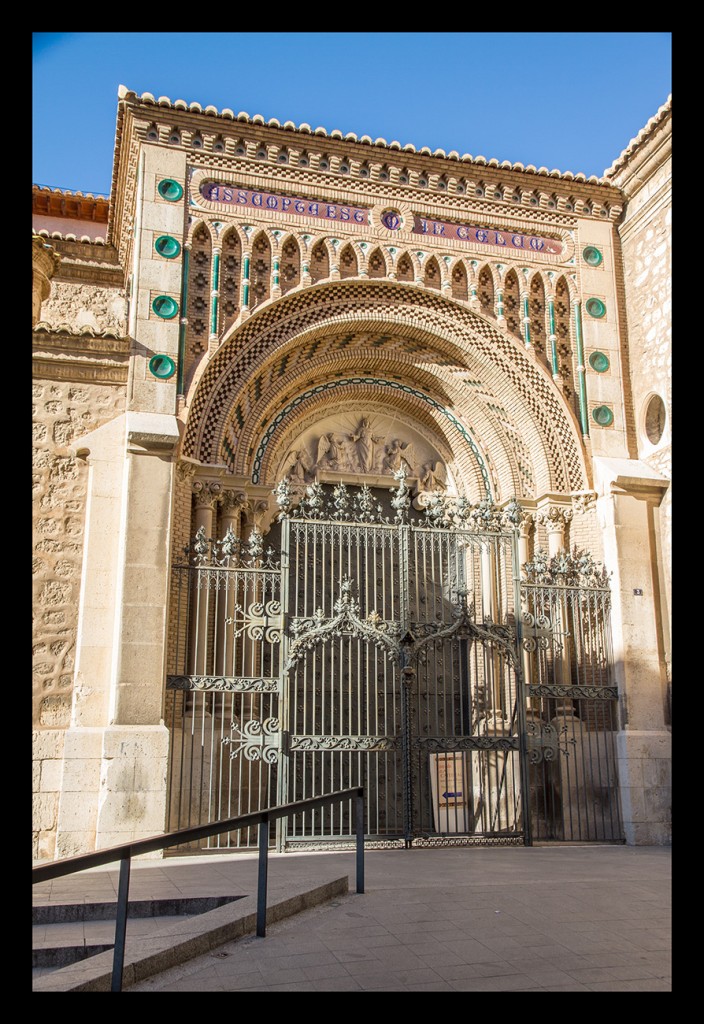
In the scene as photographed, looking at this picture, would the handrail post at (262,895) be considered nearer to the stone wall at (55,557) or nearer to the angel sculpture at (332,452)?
the stone wall at (55,557)

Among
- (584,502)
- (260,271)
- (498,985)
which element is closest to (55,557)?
(260,271)

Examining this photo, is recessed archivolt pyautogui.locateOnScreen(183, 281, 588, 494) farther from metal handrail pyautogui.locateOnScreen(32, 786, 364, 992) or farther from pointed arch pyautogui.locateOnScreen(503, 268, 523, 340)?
metal handrail pyautogui.locateOnScreen(32, 786, 364, 992)

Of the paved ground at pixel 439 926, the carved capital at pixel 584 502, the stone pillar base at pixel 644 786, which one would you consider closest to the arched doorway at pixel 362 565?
the carved capital at pixel 584 502

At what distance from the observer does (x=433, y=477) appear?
12.8 metres

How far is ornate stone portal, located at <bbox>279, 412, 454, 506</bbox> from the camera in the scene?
12305 mm

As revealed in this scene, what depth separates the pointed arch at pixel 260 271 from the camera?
11445 millimetres

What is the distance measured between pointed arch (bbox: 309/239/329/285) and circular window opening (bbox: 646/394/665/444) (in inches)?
176

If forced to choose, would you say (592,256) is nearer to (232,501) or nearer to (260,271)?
(260,271)

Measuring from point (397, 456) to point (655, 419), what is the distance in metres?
3.39

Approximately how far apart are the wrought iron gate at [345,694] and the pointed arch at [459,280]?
3045 millimetres

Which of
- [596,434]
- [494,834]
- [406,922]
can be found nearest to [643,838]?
[494,834]

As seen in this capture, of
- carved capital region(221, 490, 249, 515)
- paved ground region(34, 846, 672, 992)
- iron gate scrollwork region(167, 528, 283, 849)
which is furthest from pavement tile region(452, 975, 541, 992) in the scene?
carved capital region(221, 490, 249, 515)

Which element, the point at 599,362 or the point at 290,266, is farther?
the point at 599,362
